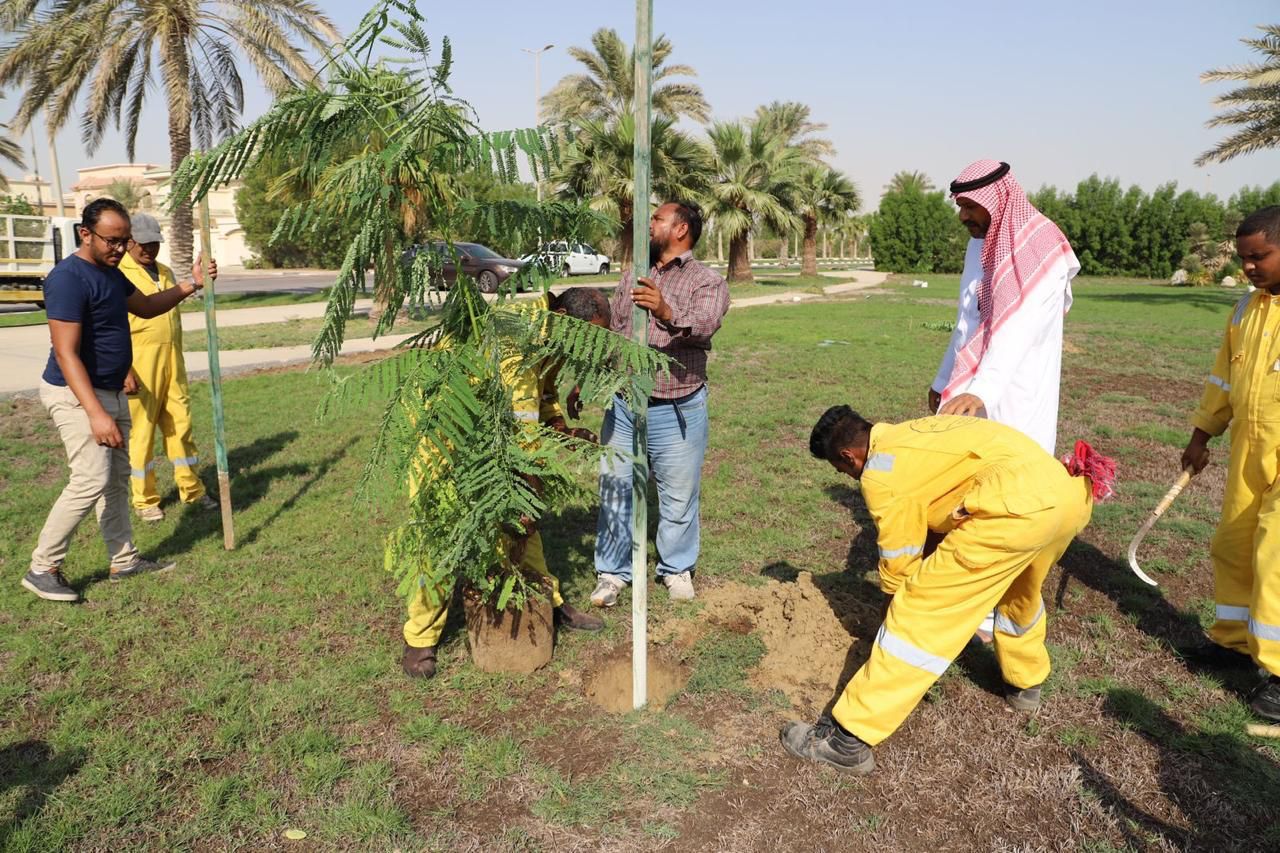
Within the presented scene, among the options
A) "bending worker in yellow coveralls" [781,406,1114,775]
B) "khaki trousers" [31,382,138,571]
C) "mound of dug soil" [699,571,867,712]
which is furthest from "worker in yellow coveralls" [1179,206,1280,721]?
"khaki trousers" [31,382,138,571]

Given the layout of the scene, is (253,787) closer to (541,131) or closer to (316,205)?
(316,205)

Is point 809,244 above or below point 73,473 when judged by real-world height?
above

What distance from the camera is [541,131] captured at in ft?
9.39

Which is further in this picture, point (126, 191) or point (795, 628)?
point (126, 191)

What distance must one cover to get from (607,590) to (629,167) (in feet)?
→ 69.4

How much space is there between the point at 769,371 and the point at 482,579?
28.4 ft

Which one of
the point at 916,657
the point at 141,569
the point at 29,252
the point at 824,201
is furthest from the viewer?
the point at 824,201

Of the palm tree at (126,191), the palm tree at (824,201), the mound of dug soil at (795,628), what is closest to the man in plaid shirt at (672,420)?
the mound of dug soil at (795,628)

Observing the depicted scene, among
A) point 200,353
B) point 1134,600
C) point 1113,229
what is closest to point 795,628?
point 1134,600

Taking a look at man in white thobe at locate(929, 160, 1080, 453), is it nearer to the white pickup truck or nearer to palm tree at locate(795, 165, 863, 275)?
the white pickup truck

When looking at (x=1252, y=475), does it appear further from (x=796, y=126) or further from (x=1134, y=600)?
(x=796, y=126)

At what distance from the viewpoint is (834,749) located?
3.07 meters

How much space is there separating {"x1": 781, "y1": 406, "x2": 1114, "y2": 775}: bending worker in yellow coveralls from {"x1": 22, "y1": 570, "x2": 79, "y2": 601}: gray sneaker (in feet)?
12.2

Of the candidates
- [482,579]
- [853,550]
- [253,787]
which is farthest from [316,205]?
[853,550]
